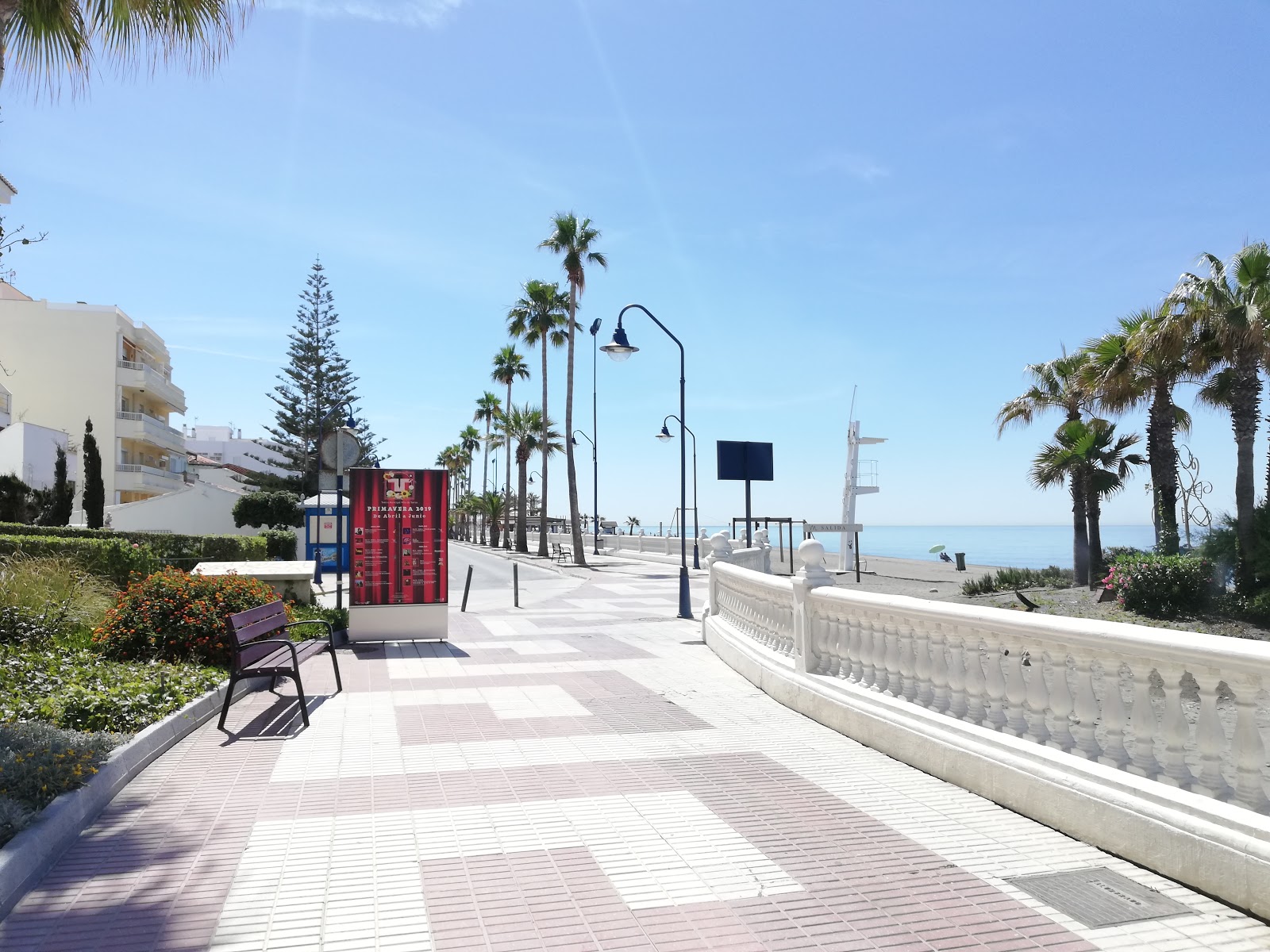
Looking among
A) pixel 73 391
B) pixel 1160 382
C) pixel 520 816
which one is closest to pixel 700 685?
pixel 520 816

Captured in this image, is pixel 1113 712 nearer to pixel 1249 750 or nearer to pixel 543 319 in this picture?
pixel 1249 750

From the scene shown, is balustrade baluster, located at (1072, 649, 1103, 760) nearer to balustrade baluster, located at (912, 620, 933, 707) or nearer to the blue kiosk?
balustrade baluster, located at (912, 620, 933, 707)

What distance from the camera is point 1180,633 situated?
164 inches

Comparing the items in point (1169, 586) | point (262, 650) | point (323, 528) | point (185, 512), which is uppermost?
point (185, 512)

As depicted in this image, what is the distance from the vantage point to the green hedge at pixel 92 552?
13.4m

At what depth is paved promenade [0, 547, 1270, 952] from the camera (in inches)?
141

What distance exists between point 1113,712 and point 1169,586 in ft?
51.3

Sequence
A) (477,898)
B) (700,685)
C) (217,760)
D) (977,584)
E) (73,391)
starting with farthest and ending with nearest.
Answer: (73,391), (977,584), (700,685), (217,760), (477,898)

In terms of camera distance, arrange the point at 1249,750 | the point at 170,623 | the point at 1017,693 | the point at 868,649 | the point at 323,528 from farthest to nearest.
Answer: the point at 323,528
the point at 170,623
the point at 868,649
the point at 1017,693
the point at 1249,750

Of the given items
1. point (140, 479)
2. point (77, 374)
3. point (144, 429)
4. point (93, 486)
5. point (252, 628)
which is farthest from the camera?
point (144, 429)

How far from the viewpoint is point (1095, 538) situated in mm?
25938

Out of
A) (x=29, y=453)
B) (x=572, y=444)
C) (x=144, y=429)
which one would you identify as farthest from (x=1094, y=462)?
(x=144, y=429)

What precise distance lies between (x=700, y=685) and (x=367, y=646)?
5.73m

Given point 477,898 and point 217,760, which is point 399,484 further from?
point 477,898
